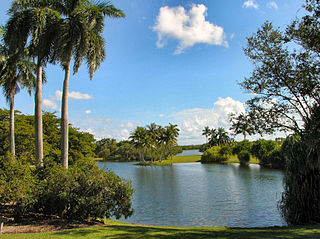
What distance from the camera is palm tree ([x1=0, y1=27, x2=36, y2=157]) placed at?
20156 mm

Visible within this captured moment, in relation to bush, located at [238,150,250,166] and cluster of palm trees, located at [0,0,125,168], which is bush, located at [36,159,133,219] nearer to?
cluster of palm trees, located at [0,0,125,168]

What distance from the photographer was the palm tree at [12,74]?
20.2 metres

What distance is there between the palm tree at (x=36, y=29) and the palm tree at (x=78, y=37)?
86cm

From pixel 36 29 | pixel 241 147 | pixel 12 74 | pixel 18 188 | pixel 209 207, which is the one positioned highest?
pixel 36 29

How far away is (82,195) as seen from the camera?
1217cm

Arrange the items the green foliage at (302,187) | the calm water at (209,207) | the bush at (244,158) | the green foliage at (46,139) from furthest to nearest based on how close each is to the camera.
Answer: the bush at (244,158) < the green foliage at (46,139) < the calm water at (209,207) < the green foliage at (302,187)

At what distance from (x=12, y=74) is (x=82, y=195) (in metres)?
15.2

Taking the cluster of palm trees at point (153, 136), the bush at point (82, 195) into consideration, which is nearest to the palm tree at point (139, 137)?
the cluster of palm trees at point (153, 136)

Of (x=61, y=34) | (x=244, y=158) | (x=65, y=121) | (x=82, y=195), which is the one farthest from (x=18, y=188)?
(x=244, y=158)

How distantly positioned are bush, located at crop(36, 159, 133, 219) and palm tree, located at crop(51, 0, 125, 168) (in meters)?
2.54

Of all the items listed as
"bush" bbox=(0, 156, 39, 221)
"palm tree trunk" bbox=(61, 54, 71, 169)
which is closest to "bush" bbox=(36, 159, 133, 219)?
"bush" bbox=(0, 156, 39, 221)

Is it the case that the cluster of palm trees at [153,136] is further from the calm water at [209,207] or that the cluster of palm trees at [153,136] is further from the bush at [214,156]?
the calm water at [209,207]

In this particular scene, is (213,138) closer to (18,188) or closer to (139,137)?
(139,137)

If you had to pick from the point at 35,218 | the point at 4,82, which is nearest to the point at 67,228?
the point at 35,218
